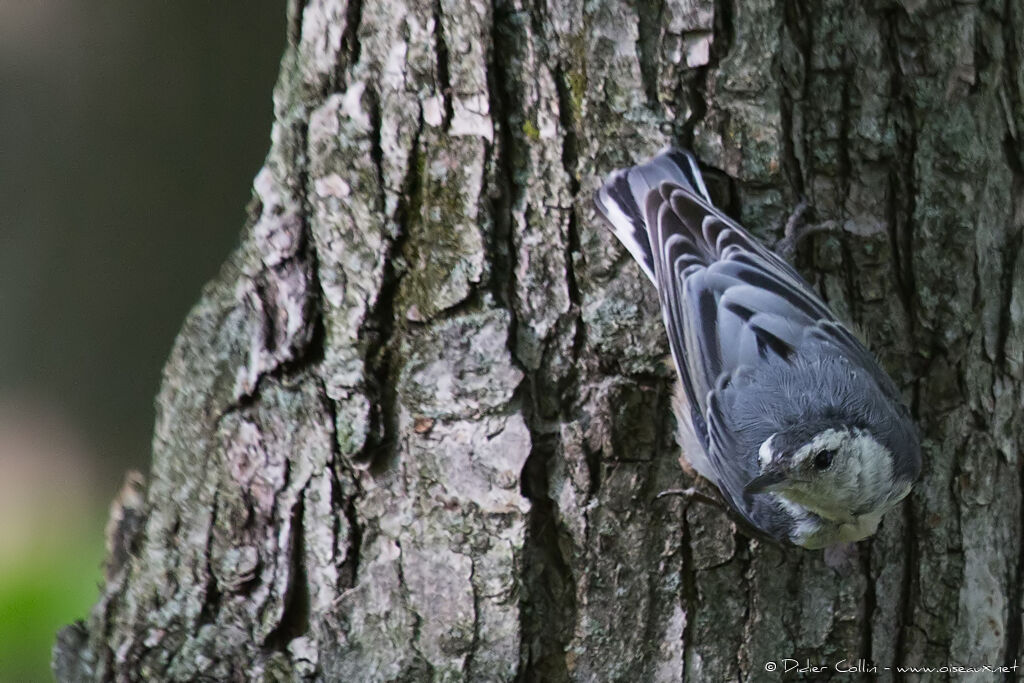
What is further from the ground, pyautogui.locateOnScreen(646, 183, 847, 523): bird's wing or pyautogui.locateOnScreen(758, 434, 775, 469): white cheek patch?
pyautogui.locateOnScreen(646, 183, 847, 523): bird's wing

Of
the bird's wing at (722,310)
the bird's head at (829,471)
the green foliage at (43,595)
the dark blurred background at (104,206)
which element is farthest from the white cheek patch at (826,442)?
the dark blurred background at (104,206)

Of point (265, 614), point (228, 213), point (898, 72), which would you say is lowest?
point (265, 614)

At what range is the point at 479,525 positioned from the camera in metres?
1.95

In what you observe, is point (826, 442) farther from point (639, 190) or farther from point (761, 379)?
point (639, 190)

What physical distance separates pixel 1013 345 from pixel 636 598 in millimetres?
989

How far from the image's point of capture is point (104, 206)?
3.38 metres

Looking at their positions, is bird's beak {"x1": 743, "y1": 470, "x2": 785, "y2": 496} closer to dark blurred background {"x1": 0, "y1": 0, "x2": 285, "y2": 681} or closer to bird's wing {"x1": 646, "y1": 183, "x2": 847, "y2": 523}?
bird's wing {"x1": 646, "y1": 183, "x2": 847, "y2": 523}

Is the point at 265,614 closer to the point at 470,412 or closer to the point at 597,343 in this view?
the point at 470,412

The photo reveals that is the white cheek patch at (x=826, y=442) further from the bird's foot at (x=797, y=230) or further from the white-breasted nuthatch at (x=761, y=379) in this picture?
the bird's foot at (x=797, y=230)

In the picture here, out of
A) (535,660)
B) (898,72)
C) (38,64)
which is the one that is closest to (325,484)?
(535,660)

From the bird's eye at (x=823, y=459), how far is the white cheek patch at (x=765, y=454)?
11 centimetres

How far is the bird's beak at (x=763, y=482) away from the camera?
198 centimetres

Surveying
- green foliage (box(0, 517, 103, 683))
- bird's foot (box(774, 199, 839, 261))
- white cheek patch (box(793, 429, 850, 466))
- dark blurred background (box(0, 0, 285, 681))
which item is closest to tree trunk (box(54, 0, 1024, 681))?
bird's foot (box(774, 199, 839, 261))

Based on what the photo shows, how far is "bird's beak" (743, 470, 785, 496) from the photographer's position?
198cm
